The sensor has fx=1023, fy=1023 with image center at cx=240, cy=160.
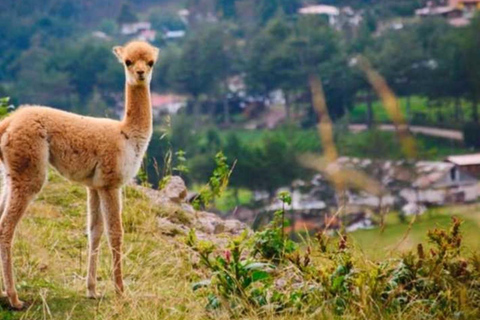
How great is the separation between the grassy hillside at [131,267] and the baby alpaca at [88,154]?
187 mm

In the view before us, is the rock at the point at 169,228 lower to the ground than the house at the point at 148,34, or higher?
higher

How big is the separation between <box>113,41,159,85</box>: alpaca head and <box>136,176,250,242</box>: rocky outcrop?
1.81 meters

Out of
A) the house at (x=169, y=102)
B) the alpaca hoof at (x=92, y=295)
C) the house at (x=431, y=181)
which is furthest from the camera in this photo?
the house at (x=169, y=102)

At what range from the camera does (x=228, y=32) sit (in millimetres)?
57250

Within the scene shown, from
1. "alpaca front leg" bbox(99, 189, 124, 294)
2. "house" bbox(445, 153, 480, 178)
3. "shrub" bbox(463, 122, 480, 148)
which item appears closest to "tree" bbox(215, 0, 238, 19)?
"shrub" bbox(463, 122, 480, 148)

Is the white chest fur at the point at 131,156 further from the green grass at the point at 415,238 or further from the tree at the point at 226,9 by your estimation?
the tree at the point at 226,9

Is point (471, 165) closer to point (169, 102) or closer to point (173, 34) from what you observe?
point (169, 102)

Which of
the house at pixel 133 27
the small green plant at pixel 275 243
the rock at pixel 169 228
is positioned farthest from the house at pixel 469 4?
the house at pixel 133 27

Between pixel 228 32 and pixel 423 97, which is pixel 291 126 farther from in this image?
pixel 228 32

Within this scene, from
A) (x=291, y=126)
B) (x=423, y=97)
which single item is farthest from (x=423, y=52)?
(x=291, y=126)

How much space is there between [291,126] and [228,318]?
1460 inches

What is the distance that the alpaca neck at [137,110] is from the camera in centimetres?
589

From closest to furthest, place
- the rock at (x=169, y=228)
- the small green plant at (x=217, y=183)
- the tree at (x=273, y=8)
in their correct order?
the rock at (x=169, y=228), the small green plant at (x=217, y=183), the tree at (x=273, y=8)

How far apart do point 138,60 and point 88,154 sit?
1.99 feet
